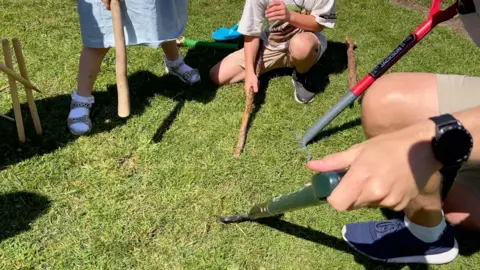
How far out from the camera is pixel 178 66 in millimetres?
2900

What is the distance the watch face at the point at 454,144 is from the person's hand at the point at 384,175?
4cm

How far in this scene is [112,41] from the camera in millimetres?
2377

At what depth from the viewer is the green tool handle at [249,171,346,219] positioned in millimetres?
1000

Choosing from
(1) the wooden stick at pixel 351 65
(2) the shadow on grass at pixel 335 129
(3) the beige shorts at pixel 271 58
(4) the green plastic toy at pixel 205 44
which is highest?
(3) the beige shorts at pixel 271 58

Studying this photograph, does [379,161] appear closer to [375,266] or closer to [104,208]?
[375,266]

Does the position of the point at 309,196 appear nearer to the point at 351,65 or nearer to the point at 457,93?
the point at 457,93

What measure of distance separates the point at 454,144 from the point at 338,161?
0.23 meters

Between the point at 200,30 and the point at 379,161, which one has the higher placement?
the point at 379,161

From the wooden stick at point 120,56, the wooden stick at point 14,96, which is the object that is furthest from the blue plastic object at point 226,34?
the wooden stick at point 14,96

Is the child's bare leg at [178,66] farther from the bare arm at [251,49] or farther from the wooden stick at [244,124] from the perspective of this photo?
the wooden stick at [244,124]

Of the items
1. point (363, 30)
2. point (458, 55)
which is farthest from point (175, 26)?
point (458, 55)

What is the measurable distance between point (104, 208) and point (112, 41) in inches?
33.9

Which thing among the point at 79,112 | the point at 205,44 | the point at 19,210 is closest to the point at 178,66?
the point at 205,44

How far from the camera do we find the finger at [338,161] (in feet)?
3.10
